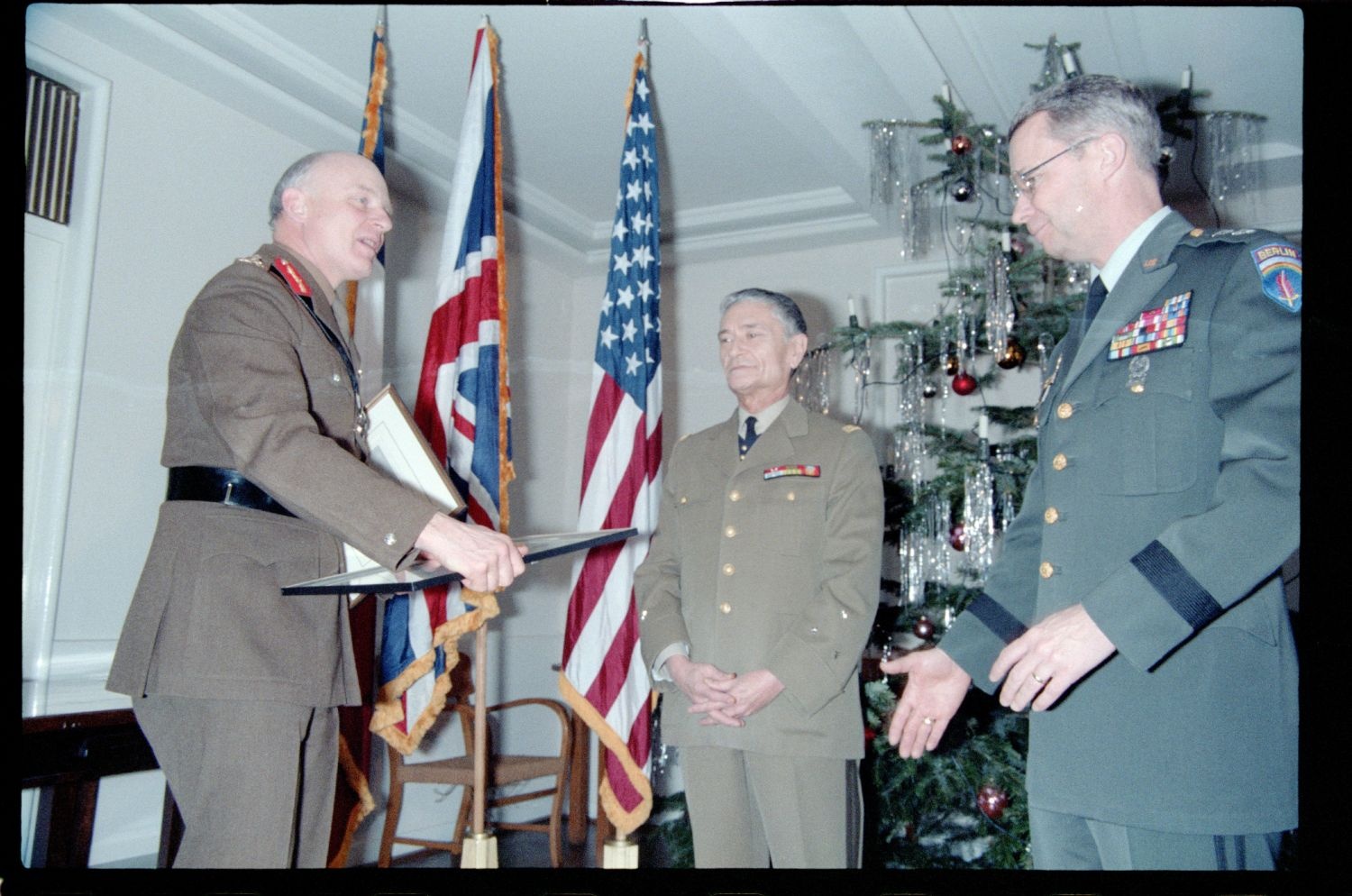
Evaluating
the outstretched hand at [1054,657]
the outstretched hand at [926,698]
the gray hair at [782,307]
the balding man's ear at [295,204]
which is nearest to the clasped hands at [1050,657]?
the outstretched hand at [1054,657]

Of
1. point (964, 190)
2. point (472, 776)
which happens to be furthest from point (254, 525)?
point (964, 190)

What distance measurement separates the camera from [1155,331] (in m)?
1.26

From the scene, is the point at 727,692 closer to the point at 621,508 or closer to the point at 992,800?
the point at 621,508

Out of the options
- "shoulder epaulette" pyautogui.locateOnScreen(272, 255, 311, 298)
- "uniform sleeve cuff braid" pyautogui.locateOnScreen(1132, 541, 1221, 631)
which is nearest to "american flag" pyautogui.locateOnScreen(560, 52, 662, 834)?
"shoulder epaulette" pyautogui.locateOnScreen(272, 255, 311, 298)

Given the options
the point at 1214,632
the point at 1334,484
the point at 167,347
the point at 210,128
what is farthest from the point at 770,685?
the point at 210,128

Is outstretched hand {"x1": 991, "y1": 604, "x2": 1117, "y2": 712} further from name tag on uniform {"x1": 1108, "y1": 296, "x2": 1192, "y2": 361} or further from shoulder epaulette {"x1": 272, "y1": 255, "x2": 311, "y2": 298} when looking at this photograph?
shoulder epaulette {"x1": 272, "y1": 255, "x2": 311, "y2": 298}

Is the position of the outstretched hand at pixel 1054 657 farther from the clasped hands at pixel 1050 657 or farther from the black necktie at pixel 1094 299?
the black necktie at pixel 1094 299

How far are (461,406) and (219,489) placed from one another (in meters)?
1.13

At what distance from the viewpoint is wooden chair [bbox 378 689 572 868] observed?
10.8 feet

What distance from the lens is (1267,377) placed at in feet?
3.74

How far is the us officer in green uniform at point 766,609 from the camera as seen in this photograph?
1.87 metres

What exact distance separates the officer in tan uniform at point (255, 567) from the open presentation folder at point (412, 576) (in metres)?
0.03

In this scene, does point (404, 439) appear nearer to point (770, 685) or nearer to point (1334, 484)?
point (770, 685)

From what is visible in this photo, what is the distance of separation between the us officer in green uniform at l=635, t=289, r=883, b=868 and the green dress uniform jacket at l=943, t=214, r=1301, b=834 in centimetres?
60
